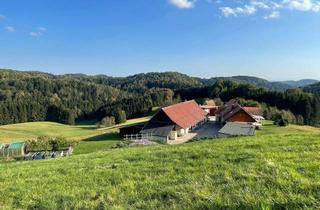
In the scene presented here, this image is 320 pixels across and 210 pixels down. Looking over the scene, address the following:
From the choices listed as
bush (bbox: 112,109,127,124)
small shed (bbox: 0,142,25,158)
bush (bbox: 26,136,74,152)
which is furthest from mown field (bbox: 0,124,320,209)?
bush (bbox: 112,109,127,124)

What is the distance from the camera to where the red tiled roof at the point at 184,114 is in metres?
63.9

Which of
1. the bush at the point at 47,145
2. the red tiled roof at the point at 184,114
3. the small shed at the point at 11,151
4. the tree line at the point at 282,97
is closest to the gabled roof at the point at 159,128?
the red tiled roof at the point at 184,114

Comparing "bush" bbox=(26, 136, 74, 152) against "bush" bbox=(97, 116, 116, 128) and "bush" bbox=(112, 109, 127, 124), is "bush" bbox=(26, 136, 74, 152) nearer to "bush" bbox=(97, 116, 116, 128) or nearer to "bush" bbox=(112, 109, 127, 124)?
"bush" bbox=(97, 116, 116, 128)

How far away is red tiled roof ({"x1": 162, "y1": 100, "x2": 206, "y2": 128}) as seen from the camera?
63.9 meters

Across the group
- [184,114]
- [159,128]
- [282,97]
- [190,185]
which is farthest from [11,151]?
[282,97]

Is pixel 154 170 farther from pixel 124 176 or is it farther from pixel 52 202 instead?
pixel 52 202

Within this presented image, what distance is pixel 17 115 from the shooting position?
142000 millimetres

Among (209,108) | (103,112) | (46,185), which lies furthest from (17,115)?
(46,185)

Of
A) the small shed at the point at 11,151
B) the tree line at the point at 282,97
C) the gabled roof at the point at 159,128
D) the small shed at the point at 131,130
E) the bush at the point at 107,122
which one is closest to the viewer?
the small shed at the point at 11,151

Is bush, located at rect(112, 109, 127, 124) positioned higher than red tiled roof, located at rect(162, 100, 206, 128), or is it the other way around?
red tiled roof, located at rect(162, 100, 206, 128)

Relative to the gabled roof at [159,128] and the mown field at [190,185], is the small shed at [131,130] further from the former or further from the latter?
the mown field at [190,185]

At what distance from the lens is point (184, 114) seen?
71062 mm

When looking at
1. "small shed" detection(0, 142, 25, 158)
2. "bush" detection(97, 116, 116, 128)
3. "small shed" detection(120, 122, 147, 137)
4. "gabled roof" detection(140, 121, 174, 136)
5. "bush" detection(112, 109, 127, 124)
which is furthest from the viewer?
"bush" detection(112, 109, 127, 124)

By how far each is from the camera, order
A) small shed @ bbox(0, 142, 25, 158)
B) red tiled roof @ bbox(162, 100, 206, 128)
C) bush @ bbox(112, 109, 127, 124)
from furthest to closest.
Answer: bush @ bbox(112, 109, 127, 124), red tiled roof @ bbox(162, 100, 206, 128), small shed @ bbox(0, 142, 25, 158)
